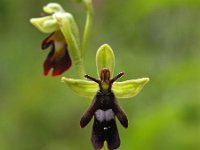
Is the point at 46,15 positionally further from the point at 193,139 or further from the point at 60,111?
the point at 60,111

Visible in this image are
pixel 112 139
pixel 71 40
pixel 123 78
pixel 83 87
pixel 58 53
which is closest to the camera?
pixel 112 139

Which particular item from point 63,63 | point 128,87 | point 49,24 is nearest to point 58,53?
point 63,63

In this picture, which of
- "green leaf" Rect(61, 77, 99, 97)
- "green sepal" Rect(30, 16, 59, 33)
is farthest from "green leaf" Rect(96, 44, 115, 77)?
"green sepal" Rect(30, 16, 59, 33)

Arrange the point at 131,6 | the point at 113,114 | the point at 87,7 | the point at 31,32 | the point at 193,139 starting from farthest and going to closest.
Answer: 1. the point at 31,32
2. the point at 131,6
3. the point at 193,139
4. the point at 87,7
5. the point at 113,114

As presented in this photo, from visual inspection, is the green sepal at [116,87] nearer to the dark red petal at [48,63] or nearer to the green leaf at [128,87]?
the green leaf at [128,87]

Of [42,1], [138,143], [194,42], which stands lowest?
[138,143]

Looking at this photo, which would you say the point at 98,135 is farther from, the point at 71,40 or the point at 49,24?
the point at 49,24

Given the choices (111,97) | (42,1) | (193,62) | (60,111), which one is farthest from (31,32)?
(111,97)
